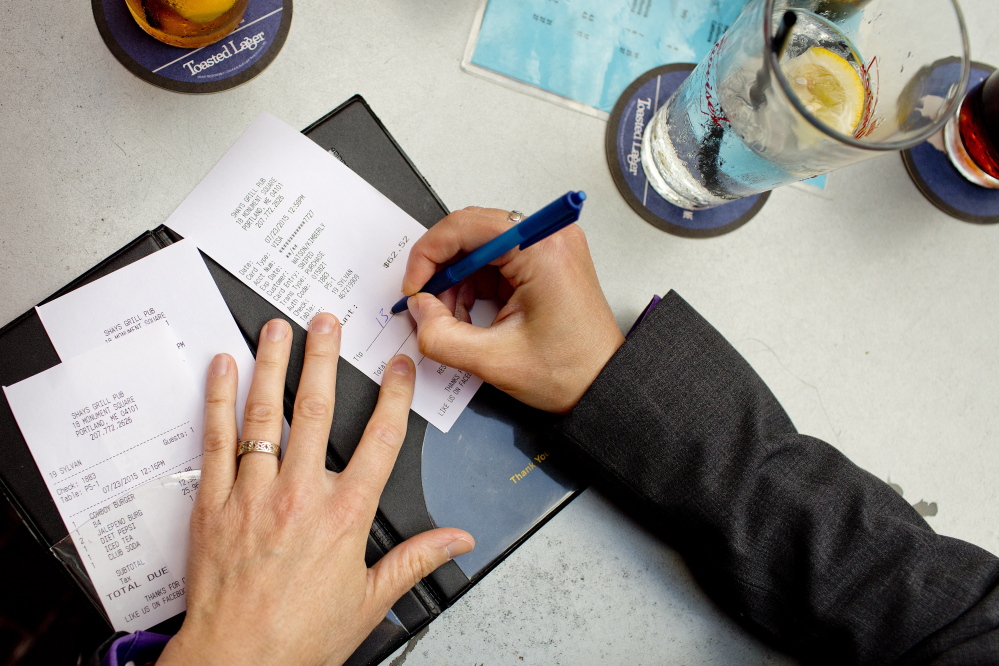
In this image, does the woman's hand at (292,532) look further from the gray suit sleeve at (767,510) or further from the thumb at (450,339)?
the gray suit sleeve at (767,510)

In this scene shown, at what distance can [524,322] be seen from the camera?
0.57 m

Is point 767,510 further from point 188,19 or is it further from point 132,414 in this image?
point 188,19

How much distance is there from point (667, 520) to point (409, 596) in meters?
0.26

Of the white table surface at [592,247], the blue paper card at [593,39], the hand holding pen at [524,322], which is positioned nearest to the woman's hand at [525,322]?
the hand holding pen at [524,322]

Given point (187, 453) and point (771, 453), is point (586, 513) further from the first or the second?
point (187, 453)

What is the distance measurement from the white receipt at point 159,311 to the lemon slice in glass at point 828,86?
57cm

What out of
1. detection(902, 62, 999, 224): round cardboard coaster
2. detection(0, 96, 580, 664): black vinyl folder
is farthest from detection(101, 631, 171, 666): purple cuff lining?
detection(902, 62, 999, 224): round cardboard coaster

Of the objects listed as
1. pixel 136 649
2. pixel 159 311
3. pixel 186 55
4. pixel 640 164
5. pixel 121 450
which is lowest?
pixel 136 649

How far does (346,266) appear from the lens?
0.61 meters

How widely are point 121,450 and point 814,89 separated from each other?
0.72m

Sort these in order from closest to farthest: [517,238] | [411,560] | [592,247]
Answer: [517,238] → [411,560] → [592,247]

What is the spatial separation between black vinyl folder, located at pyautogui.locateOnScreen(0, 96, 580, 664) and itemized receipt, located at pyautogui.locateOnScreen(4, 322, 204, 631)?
17 mm

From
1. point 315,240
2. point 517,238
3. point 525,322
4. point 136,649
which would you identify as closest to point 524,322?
point 525,322

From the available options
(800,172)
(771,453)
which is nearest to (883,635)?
(771,453)
